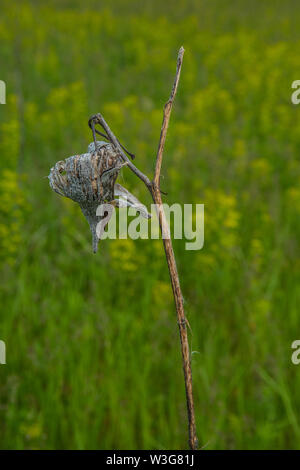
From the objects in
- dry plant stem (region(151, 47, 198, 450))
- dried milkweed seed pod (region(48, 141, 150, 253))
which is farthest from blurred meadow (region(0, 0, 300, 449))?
dried milkweed seed pod (region(48, 141, 150, 253))

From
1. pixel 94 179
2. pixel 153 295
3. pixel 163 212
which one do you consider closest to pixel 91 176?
pixel 94 179

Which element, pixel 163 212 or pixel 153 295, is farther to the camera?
pixel 153 295

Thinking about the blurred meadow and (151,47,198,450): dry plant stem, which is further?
the blurred meadow

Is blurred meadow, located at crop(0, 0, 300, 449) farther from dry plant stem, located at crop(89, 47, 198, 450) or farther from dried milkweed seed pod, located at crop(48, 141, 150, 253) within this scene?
dried milkweed seed pod, located at crop(48, 141, 150, 253)

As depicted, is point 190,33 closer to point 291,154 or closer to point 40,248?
point 291,154

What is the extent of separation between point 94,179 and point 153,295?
6.21 feet

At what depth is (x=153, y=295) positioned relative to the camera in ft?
7.80

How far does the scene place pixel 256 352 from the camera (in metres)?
2.01

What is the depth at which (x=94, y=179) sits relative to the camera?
0.52 m

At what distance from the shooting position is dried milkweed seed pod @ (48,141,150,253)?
0.52 metres

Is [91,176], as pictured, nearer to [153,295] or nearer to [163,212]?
[163,212]

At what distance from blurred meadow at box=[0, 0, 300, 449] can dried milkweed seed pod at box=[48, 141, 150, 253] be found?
0.58 ft

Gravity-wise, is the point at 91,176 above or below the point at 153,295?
below

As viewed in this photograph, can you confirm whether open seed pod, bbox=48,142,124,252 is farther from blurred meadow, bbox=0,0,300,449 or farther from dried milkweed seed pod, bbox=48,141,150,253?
blurred meadow, bbox=0,0,300,449
